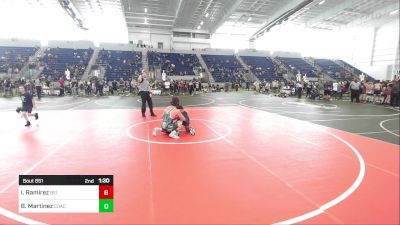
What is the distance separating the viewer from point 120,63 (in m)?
32.8

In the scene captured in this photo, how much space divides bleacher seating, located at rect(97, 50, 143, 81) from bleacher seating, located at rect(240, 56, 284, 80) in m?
16.5

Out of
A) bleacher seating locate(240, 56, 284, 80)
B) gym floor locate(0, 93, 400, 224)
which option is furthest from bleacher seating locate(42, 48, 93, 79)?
gym floor locate(0, 93, 400, 224)

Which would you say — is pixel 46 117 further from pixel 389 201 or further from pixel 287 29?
pixel 287 29

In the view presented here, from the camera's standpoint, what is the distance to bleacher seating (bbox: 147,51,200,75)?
3381 centimetres

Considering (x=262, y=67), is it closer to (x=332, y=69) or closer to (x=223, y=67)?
(x=223, y=67)

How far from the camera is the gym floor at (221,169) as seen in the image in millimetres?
2955

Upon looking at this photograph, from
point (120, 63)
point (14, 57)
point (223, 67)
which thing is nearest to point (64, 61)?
point (14, 57)

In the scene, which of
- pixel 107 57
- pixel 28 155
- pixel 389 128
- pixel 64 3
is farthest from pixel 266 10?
pixel 28 155

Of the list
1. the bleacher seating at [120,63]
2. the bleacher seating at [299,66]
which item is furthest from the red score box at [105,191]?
the bleacher seating at [299,66]

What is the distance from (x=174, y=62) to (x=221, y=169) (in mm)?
32265

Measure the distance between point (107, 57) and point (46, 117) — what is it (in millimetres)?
25588

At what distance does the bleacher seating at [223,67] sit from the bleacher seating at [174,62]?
210 centimetres
